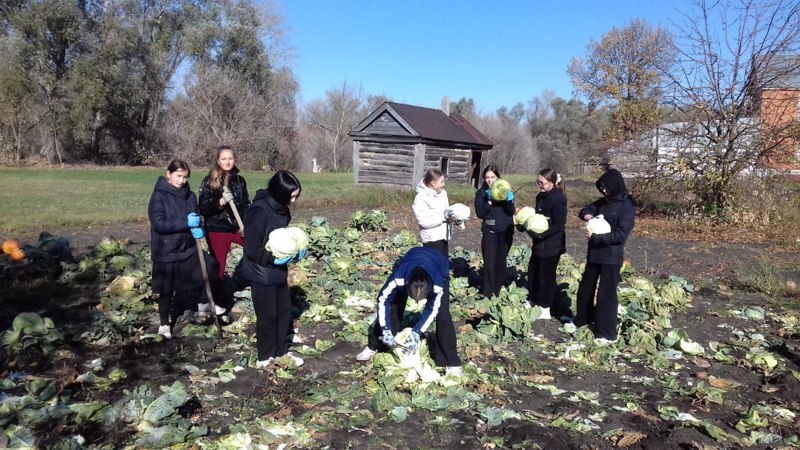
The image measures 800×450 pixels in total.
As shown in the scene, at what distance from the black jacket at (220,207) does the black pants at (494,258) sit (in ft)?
10.2

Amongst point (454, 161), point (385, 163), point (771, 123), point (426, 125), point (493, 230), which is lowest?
point (493, 230)

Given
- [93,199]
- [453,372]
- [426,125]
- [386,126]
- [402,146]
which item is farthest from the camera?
[426,125]

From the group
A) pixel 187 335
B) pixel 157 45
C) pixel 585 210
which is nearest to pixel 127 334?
pixel 187 335

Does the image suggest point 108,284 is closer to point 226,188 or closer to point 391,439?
→ point 226,188

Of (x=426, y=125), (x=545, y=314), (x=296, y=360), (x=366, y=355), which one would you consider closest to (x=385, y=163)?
(x=426, y=125)

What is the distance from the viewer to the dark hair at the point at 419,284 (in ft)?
14.8

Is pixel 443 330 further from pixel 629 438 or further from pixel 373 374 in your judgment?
pixel 629 438

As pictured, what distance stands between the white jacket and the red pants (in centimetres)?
215

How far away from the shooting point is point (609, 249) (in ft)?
19.4

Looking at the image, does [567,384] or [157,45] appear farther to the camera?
[157,45]

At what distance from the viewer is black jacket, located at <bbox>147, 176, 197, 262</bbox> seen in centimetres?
559

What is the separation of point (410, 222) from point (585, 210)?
29.0 feet

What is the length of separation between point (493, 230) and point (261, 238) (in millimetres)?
3314

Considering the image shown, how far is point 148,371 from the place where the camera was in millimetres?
5051
